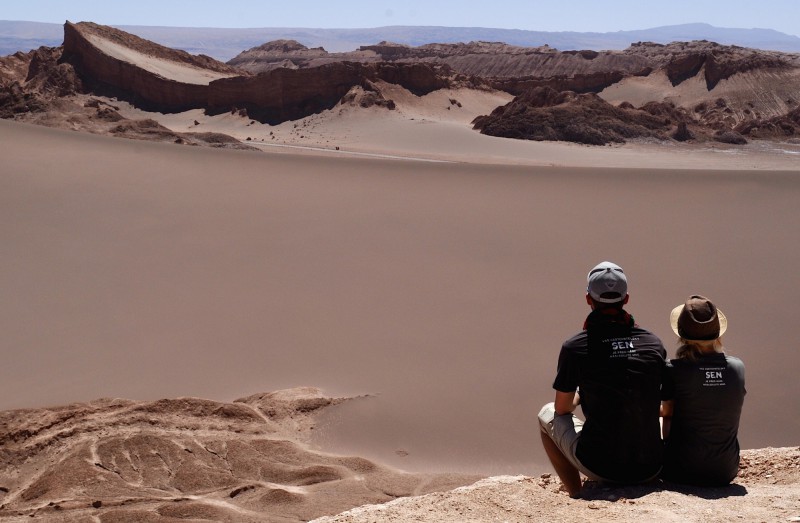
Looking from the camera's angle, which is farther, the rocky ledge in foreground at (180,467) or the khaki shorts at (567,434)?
the rocky ledge in foreground at (180,467)

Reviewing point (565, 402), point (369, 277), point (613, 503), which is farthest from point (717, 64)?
point (613, 503)

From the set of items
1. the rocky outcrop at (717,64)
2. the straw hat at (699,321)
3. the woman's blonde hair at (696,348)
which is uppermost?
the rocky outcrop at (717,64)

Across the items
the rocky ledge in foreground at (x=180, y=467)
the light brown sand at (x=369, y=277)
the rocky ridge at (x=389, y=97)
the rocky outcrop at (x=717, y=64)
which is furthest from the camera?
the rocky outcrop at (x=717, y=64)

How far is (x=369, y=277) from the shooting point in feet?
28.4

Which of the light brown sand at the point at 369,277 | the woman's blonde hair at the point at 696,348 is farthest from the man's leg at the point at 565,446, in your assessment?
the light brown sand at the point at 369,277

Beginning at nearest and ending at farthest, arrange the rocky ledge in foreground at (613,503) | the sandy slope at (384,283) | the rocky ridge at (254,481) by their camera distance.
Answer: the rocky ledge in foreground at (613,503) < the rocky ridge at (254,481) < the sandy slope at (384,283)

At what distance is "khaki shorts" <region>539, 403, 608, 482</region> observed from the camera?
10.9 ft

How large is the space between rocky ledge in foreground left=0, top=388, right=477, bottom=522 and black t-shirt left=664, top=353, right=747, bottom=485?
170 cm

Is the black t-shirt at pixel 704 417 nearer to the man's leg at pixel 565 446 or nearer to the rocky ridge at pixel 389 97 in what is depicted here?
the man's leg at pixel 565 446

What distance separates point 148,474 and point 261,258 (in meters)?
4.66

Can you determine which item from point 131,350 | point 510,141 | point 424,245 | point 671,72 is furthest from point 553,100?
point 131,350

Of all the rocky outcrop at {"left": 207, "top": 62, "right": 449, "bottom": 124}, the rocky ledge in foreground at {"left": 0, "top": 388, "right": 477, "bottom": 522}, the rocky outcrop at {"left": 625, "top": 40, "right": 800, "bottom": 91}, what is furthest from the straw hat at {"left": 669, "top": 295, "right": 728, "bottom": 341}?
the rocky outcrop at {"left": 625, "top": 40, "right": 800, "bottom": 91}

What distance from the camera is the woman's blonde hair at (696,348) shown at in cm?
319

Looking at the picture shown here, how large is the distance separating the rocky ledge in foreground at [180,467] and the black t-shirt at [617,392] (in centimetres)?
152
